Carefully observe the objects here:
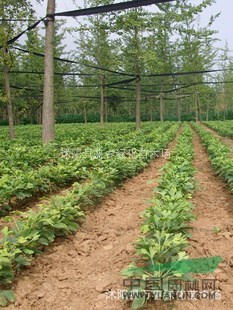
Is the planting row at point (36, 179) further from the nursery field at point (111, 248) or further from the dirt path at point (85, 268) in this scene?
the dirt path at point (85, 268)

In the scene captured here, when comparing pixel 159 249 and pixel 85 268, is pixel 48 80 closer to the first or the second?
pixel 85 268

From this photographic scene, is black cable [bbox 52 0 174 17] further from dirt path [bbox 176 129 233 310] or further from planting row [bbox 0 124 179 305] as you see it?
planting row [bbox 0 124 179 305]

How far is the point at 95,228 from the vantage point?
4090 millimetres

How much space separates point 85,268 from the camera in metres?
3.05

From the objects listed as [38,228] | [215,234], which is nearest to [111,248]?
[38,228]

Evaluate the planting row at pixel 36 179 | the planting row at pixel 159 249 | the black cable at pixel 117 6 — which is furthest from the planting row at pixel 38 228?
the black cable at pixel 117 6

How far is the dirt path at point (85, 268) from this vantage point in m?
2.50

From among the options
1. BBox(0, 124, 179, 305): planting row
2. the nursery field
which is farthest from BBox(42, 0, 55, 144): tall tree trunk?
BBox(0, 124, 179, 305): planting row

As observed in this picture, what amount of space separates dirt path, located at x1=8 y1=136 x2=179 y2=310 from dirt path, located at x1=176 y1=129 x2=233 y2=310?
0.64 metres

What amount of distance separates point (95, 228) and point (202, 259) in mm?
1572

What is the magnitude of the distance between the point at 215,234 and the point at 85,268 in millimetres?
1517

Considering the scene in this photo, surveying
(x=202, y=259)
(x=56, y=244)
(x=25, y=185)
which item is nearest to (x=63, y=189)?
(x=25, y=185)

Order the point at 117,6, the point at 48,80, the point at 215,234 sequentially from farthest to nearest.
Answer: the point at 48,80 < the point at 117,6 < the point at 215,234

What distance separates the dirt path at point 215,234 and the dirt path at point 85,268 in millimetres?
638
